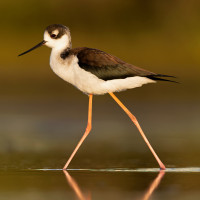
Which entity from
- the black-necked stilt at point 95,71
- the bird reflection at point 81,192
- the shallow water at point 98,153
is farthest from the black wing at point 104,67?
the bird reflection at point 81,192

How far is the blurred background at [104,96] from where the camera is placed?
10930mm

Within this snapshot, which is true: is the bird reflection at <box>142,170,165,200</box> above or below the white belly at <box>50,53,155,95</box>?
below

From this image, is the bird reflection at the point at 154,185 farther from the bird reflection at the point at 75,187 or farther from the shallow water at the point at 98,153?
the bird reflection at the point at 75,187

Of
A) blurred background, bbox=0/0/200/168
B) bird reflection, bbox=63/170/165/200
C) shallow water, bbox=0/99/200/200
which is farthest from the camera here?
blurred background, bbox=0/0/200/168

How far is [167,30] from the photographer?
2666 cm

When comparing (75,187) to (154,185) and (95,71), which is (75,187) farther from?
(95,71)

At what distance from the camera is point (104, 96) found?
60.5ft

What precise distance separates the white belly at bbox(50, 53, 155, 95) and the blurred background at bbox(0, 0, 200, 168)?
36.5 inches

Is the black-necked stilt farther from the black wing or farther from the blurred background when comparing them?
the blurred background

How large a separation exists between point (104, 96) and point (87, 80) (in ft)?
28.9

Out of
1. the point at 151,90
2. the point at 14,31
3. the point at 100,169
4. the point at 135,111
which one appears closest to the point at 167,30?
the point at 14,31

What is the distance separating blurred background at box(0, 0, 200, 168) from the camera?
35.9ft

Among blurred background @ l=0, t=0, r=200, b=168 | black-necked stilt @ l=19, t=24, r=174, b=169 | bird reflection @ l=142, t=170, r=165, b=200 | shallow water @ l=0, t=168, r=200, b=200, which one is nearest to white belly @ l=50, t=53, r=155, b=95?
black-necked stilt @ l=19, t=24, r=174, b=169

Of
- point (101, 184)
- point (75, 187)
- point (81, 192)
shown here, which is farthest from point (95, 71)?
point (81, 192)
